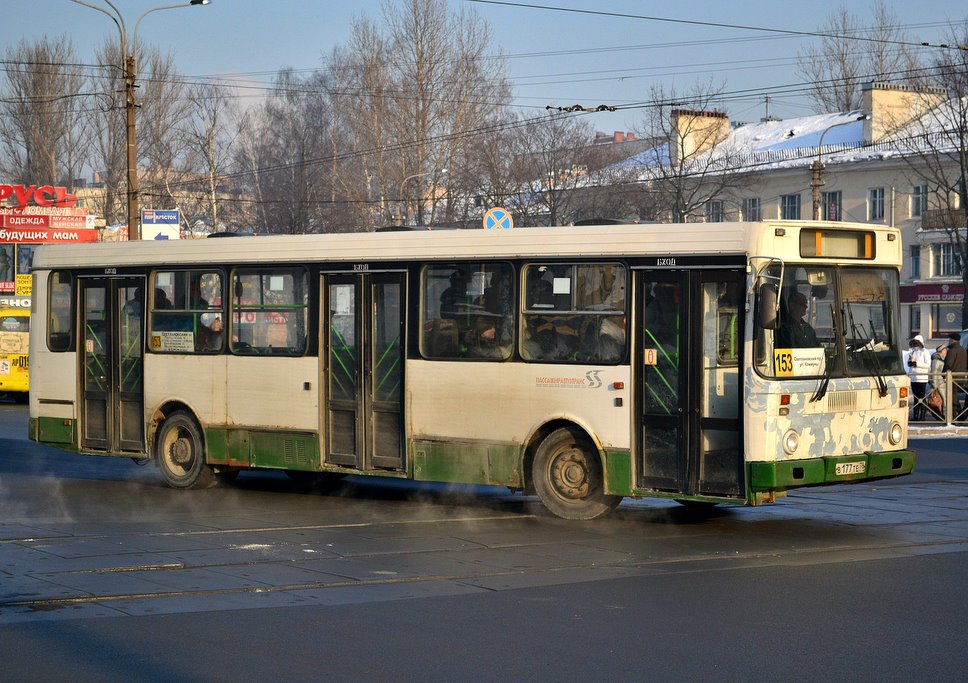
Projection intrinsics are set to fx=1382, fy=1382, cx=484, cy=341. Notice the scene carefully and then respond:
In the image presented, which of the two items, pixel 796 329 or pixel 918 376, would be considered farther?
pixel 918 376

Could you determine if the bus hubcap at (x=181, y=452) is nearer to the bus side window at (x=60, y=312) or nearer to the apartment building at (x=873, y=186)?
the bus side window at (x=60, y=312)

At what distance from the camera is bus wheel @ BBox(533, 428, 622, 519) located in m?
12.6

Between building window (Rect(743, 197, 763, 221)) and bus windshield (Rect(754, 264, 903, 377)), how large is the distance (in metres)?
55.6

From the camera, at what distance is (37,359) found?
1689 centimetres

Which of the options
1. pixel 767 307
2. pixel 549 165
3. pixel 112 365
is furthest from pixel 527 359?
pixel 549 165

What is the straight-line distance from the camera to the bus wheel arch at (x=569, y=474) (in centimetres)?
1259

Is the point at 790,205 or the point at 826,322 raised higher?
the point at 790,205

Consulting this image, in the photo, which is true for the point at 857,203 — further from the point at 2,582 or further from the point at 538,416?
the point at 2,582

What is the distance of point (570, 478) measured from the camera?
41.7ft

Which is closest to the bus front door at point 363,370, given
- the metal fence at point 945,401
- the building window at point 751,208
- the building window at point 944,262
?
the metal fence at point 945,401

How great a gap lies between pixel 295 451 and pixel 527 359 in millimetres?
3026

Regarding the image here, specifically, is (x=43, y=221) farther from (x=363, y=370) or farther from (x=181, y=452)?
(x=363, y=370)

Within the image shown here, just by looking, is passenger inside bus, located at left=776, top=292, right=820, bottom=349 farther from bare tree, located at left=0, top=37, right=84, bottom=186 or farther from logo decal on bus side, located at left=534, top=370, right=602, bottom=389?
bare tree, located at left=0, top=37, right=84, bottom=186

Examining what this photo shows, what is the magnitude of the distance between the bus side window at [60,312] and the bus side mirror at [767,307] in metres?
8.88
